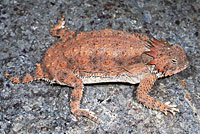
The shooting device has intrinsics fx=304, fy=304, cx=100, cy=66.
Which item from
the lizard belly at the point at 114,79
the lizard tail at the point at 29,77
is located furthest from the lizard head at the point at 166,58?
the lizard tail at the point at 29,77

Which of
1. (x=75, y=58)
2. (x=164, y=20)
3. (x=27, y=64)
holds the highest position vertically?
(x=164, y=20)

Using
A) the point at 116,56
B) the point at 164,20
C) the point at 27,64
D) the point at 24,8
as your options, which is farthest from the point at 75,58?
the point at 164,20

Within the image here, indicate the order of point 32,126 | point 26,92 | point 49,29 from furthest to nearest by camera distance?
point 49,29
point 26,92
point 32,126

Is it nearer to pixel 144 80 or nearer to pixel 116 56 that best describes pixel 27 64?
pixel 116 56

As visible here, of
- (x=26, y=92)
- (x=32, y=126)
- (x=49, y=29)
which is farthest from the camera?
Answer: (x=49, y=29)

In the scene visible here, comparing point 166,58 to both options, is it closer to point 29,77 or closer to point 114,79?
point 114,79

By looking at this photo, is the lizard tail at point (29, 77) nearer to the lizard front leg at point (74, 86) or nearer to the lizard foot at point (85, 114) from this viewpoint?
the lizard front leg at point (74, 86)
